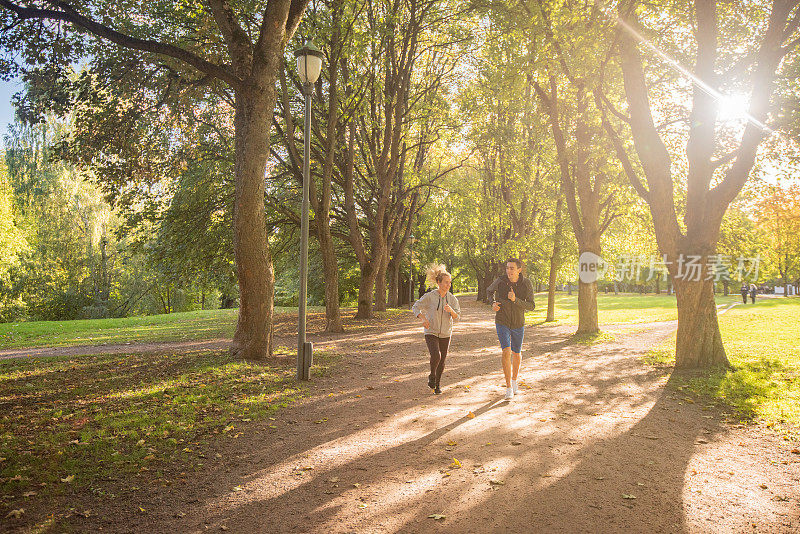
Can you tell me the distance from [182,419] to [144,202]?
14.1 m

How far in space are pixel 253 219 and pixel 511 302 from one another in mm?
5497

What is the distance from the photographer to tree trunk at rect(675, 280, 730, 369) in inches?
381

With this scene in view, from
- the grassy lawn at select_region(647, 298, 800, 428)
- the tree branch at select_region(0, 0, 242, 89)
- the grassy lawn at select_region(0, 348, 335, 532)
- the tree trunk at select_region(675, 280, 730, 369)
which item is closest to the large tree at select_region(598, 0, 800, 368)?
the tree trunk at select_region(675, 280, 730, 369)

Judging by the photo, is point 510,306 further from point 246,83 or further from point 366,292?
point 366,292

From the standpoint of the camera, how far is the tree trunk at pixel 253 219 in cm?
980

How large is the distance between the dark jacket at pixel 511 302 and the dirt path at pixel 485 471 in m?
1.26

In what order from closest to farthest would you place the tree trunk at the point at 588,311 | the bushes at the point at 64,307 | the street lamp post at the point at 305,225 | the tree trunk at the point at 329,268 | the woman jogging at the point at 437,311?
1. the woman jogging at the point at 437,311
2. the street lamp post at the point at 305,225
3. the tree trunk at the point at 329,268
4. the tree trunk at the point at 588,311
5. the bushes at the point at 64,307

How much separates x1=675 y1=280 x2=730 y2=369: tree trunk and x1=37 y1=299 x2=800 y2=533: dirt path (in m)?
1.95

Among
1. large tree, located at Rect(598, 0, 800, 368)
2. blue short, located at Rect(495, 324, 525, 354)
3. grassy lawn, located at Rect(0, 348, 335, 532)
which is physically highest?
large tree, located at Rect(598, 0, 800, 368)

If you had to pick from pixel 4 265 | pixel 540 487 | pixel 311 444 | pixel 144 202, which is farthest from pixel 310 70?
pixel 4 265

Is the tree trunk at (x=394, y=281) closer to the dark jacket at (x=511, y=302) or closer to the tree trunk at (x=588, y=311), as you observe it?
the tree trunk at (x=588, y=311)

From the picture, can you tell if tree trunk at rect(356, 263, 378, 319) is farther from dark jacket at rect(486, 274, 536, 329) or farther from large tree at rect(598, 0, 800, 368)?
dark jacket at rect(486, 274, 536, 329)

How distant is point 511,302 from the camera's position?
7.41m

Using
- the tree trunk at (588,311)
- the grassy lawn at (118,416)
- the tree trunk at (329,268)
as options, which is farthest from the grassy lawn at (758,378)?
the tree trunk at (329,268)
